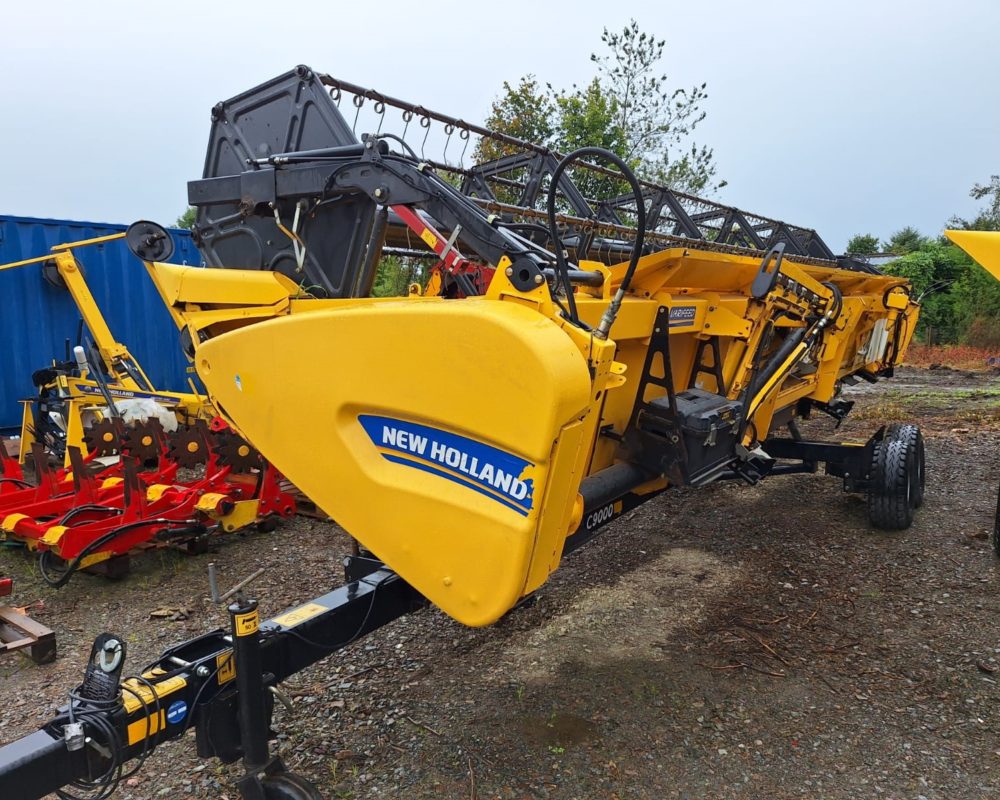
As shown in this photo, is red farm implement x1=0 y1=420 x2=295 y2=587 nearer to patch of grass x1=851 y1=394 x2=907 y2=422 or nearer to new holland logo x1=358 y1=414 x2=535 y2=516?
new holland logo x1=358 y1=414 x2=535 y2=516

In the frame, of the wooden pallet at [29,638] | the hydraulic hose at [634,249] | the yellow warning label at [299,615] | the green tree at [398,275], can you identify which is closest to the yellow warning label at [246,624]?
the yellow warning label at [299,615]

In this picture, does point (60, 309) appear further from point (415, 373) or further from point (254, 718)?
point (415, 373)

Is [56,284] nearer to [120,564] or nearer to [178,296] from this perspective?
[120,564]

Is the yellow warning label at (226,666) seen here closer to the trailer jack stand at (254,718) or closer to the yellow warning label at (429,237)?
the trailer jack stand at (254,718)

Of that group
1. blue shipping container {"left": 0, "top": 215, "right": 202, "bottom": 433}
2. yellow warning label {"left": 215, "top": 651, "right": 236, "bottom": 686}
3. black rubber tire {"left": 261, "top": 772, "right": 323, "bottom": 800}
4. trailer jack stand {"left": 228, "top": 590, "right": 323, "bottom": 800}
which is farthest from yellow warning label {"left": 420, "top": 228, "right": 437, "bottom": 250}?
blue shipping container {"left": 0, "top": 215, "right": 202, "bottom": 433}

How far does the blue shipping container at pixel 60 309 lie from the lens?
7074 millimetres

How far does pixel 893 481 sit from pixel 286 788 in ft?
Answer: 14.1

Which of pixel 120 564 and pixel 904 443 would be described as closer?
pixel 120 564

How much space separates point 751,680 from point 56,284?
7292mm

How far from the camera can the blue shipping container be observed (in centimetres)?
707

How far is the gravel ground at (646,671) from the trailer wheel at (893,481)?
0.13 meters

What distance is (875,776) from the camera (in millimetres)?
2617

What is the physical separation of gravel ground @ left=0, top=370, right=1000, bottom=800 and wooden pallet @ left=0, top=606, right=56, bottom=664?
60mm

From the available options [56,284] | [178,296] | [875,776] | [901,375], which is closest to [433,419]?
[178,296]
